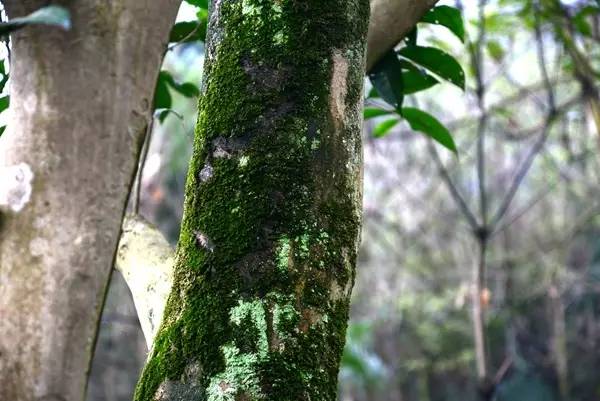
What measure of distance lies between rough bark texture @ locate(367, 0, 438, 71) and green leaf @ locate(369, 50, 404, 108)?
75mm

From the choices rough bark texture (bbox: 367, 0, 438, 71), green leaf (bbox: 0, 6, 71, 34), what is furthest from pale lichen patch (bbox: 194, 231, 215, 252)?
rough bark texture (bbox: 367, 0, 438, 71)

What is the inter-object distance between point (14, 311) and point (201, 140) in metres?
0.33

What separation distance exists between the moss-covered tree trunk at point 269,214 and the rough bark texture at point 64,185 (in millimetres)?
150

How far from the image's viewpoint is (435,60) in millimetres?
1364

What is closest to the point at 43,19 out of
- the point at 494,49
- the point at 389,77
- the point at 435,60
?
the point at 389,77

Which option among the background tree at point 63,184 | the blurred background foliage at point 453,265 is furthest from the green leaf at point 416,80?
the blurred background foliage at point 453,265

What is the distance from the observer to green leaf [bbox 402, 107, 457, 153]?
1.43m

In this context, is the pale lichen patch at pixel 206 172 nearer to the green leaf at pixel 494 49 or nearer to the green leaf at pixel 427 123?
the green leaf at pixel 427 123

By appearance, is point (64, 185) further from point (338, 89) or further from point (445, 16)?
point (445, 16)

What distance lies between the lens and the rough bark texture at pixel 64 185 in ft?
1.81

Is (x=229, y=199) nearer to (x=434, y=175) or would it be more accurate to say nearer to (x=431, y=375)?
(x=434, y=175)

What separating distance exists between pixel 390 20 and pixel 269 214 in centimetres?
50

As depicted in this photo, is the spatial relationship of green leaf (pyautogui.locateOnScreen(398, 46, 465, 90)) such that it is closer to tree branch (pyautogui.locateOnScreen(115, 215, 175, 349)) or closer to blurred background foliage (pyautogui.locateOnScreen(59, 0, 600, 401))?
tree branch (pyautogui.locateOnScreen(115, 215, 175, 349))

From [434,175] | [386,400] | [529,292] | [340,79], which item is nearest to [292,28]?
[340,79]
